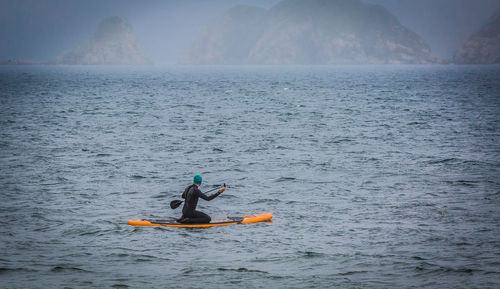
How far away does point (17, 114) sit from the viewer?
6400 centimetres

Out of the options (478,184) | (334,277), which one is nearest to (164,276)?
(334,277)

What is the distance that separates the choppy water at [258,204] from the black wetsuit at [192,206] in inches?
19.8

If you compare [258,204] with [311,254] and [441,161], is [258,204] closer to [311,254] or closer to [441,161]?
[311,254]

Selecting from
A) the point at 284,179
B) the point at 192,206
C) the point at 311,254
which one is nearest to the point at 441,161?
the point at 284,179

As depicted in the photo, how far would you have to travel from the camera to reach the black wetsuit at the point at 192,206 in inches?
869

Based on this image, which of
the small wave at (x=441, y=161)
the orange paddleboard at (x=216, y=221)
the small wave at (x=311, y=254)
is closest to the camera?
the small wave at (x=311, y=254)

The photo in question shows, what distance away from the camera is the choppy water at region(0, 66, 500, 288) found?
1830 cm

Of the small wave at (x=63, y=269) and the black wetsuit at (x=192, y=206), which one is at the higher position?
the black wetsuit at (x=192, y=206)

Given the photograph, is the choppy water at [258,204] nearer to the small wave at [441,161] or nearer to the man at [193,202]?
the small wave at [441,161]

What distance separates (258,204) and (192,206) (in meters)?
4.99

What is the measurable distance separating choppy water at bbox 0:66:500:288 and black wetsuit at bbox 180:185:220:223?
0.50m

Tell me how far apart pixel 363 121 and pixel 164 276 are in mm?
44523

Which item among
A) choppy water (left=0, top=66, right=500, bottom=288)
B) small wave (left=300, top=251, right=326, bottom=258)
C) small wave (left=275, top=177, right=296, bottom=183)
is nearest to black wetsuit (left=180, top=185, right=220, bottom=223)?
choppy water (left=0, top=66, right=500, bottom=288)

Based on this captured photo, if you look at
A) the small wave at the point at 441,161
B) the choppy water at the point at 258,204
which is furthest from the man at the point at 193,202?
the small wave at the point at 441,161
